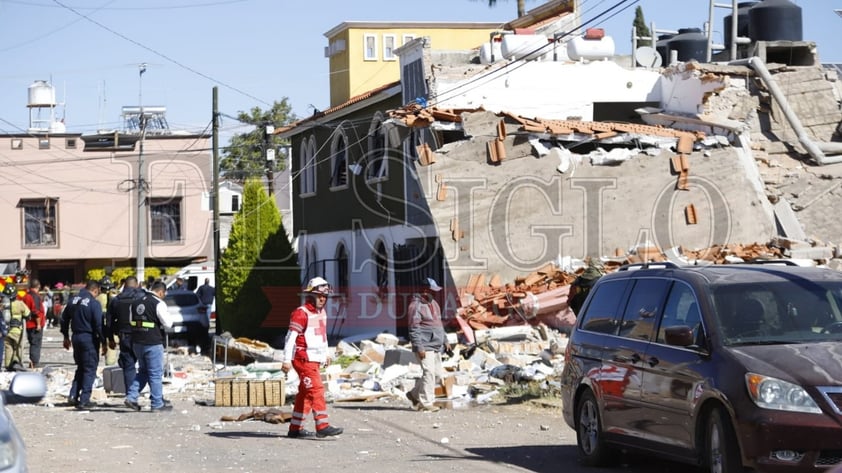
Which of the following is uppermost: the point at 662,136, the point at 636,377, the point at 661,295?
the point at 662,136

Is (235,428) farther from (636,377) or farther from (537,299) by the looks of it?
(537,299)

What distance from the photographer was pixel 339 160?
1475 inches

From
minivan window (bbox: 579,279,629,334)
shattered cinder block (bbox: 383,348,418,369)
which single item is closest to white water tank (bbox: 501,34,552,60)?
shattered cinder block (bbox: 383,348,418,369)

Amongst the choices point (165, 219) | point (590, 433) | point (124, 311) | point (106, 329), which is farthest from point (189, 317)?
point (590, 433)

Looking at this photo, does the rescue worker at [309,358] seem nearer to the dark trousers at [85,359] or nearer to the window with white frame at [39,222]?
the dark trousers at [85,359]

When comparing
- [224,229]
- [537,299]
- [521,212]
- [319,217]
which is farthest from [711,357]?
[224,229]

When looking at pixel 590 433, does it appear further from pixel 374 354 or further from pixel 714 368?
pixel 374 354

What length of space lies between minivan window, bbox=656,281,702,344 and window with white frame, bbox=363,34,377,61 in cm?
4101

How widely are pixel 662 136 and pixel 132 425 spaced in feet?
52.7

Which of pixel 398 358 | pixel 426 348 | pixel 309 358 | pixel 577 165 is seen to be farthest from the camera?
pixel 577 165

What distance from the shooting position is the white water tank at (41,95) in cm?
6219

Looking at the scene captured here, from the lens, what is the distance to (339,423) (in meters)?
15.7

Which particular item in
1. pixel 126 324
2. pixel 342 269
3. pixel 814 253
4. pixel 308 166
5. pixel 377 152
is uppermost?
pixel 308 166

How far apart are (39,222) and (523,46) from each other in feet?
110
